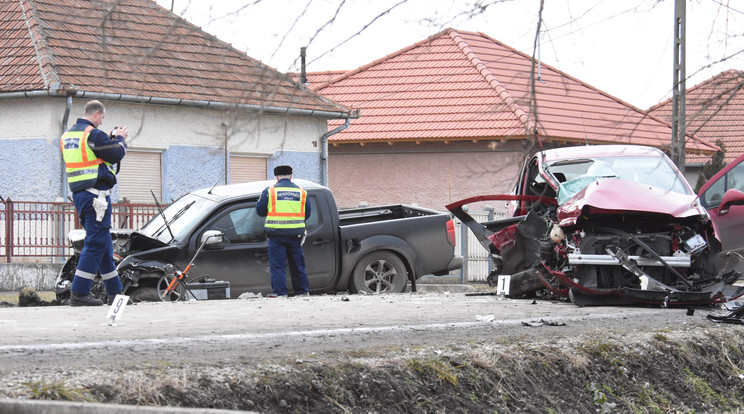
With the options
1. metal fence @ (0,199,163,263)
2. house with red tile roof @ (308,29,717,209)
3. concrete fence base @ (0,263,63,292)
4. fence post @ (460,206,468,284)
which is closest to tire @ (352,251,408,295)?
metal fence @ (0,199,163,263)

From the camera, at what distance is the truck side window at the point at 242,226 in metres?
12.9

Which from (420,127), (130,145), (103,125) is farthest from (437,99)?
(130,145)

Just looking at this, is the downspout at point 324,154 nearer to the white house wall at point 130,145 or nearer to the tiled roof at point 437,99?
the white house wall at point 130,145

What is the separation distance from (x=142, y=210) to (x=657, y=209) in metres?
11.5

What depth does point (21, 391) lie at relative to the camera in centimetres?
471

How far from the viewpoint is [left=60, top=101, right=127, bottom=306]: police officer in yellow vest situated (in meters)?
10.2

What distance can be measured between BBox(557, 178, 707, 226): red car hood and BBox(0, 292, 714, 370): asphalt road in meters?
0.93

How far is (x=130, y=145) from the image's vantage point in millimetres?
18625

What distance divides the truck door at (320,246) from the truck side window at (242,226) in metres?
0.62

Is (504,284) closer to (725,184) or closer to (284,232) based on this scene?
(284,232)

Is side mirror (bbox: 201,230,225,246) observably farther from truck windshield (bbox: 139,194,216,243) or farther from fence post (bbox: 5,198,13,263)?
fence post (bbox: 5,198,13,263)

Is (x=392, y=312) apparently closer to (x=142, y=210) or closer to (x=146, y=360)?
(x=146, y=360)

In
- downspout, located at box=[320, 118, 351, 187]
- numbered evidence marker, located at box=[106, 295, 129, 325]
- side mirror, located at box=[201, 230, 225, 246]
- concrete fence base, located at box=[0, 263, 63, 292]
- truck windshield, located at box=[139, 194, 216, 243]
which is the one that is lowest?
concrete fence base, located at box=[0, 263, 63, 292]

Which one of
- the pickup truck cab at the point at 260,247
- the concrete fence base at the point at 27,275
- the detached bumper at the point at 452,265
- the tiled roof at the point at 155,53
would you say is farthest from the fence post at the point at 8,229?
the tiled roof at the point at 155,53
